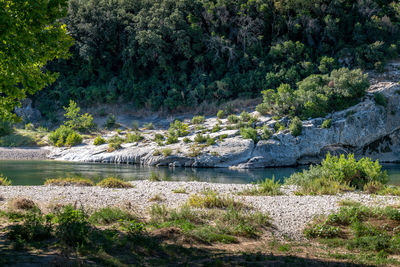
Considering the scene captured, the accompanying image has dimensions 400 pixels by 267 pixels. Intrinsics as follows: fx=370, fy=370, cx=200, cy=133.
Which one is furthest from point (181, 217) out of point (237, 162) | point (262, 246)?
point (237, 162)

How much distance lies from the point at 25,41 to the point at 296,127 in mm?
31824

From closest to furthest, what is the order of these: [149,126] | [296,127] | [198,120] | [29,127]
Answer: [296,127], [198,120], [149,126], [29,127]

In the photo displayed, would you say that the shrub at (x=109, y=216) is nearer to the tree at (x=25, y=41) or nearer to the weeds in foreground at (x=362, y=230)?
the tree at (x=25, y=41)

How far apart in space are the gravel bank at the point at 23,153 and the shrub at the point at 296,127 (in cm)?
2755

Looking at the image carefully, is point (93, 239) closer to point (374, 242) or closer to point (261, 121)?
point (374, 242)

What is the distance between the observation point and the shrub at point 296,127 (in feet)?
125

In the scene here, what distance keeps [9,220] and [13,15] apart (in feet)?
18.4

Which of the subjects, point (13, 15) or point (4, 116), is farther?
point (4, 116)

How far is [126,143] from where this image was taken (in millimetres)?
42250

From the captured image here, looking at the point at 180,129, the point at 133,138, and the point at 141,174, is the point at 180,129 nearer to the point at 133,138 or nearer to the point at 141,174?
the point at 133,138

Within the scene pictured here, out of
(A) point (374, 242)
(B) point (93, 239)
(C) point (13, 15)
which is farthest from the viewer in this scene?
(C) point (13, 15)

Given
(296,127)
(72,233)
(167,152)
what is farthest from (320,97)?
(72,233)

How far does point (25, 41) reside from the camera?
977 cm

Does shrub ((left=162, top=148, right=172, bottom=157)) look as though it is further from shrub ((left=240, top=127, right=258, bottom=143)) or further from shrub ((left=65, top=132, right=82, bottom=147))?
shrub ((left=65, top=132, right=82, bottom=147))
